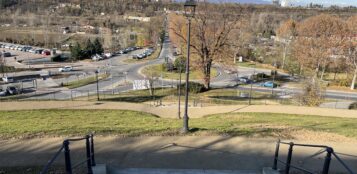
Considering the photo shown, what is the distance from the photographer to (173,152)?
10.1 metres

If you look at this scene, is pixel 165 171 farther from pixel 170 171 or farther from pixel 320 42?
pixel 320 42

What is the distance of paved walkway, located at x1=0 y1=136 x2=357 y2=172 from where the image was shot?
920cm

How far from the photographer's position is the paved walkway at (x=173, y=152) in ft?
30.2

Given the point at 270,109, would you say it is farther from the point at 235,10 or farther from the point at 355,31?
the point at 355,31

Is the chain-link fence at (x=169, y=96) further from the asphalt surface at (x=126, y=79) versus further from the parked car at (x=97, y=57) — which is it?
the parked car at (x=97, y=57)

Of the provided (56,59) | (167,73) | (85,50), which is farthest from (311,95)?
(56,59)

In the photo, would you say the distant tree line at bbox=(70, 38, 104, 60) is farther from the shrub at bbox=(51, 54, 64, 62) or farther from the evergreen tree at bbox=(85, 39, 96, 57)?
the shrub at bbox=(51, 54, 64, 62)

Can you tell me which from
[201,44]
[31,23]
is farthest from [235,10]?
[31,23]

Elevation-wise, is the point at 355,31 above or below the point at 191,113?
above

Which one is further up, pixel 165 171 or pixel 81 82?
pixel 165 171

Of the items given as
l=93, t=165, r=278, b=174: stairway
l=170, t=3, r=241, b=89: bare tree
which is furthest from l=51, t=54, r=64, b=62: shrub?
l=93, t=165, r=278, b=174: stairway

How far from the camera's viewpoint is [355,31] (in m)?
48.8

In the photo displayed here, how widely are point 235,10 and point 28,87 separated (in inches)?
1305

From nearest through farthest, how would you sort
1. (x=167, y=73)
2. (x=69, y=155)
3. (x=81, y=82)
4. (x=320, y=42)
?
(x=69, y=155) < (x=320, y=42) < (x=81, y=82) < (x=167, y=73)
